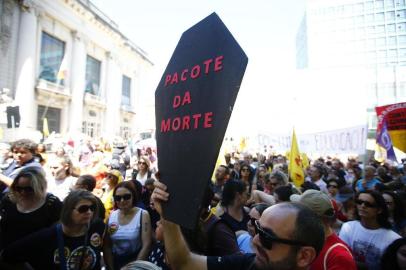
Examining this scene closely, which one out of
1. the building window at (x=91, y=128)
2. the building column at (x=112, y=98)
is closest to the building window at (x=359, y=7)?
the building column at (x=112, y=98)

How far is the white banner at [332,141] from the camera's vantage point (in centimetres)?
712

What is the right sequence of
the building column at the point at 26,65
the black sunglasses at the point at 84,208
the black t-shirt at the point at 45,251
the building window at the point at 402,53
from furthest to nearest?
the building window at the point at 402,53 → the building column at the point at 26,65 → the black sunglasses at the point at 84,208 → the black t-shirt at the point at 45,251

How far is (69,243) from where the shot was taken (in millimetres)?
2328

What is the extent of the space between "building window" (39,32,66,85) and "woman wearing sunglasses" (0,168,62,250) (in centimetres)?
2144

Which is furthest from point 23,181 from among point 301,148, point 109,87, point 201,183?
point 109,87

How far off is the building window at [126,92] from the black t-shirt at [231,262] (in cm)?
3456

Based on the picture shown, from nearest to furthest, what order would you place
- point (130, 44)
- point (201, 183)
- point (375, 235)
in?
point (201, 183), point (375, 235), point (130, 44)

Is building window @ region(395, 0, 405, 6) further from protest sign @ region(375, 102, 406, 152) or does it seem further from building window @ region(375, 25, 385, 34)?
protest sign @ region(375, 102, 406, 152)

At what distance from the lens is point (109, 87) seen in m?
30.8

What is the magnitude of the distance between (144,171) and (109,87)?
88.9ft

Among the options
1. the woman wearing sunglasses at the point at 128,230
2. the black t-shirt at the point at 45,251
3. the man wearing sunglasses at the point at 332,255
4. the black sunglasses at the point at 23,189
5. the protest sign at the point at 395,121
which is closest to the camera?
the man wearing sunglasses at the point at 332,255

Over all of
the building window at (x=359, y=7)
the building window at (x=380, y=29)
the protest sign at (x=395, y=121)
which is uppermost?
the building window at (x=359, y=7)

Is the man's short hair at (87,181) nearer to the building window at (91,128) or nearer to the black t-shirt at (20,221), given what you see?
the black t-shirt at (20,221)

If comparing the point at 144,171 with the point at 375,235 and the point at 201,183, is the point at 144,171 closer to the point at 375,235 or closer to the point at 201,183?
the point at 375,235
